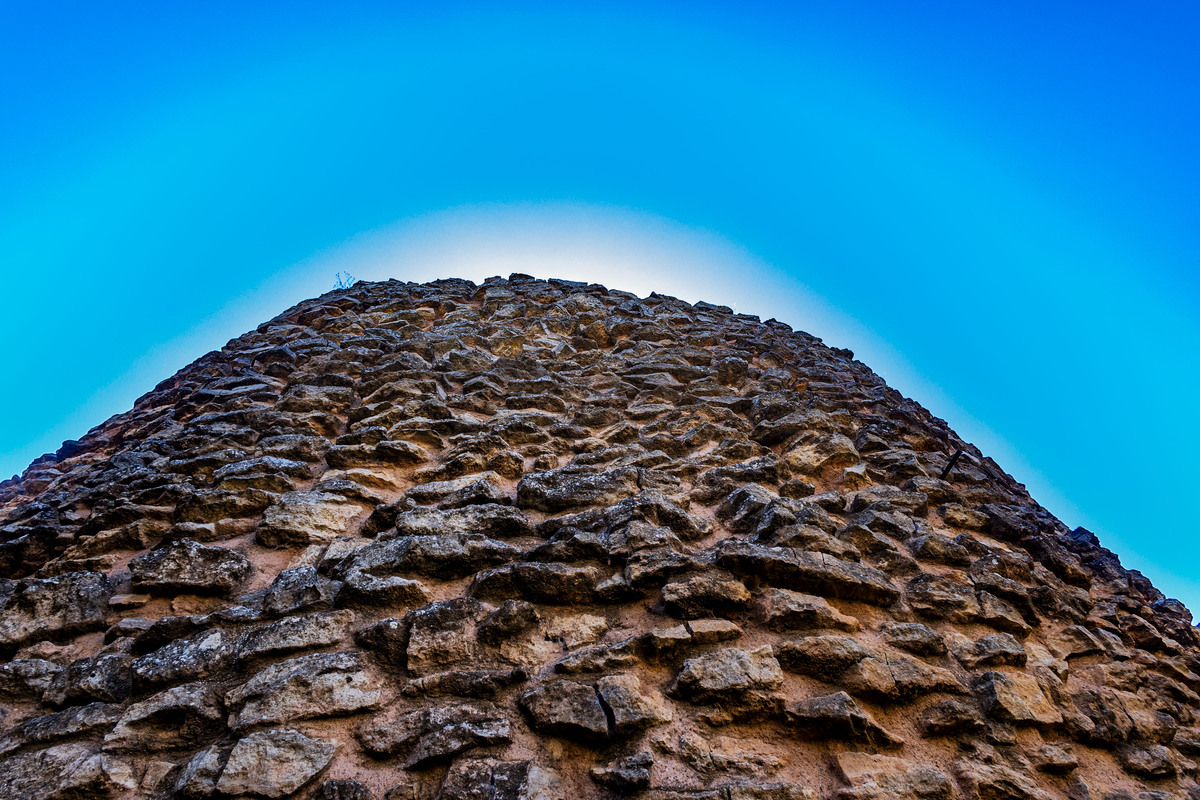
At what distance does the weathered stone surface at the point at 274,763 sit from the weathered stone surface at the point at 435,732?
0.16 meters

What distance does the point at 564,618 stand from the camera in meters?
2.94

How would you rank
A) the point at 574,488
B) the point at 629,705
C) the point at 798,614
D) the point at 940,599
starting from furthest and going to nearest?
1. the point at 574,488
2. the point at 940,599
3. the point at 798,614
4. the point at 629,705

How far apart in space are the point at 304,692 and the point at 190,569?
1.17 meters

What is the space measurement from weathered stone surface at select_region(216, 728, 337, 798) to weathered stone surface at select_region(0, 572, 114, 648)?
1359mm

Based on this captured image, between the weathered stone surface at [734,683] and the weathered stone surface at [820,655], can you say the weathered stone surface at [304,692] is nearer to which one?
the weathered stone surface at [734,683]

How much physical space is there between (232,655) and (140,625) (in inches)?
23.3

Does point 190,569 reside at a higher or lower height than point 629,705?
higher

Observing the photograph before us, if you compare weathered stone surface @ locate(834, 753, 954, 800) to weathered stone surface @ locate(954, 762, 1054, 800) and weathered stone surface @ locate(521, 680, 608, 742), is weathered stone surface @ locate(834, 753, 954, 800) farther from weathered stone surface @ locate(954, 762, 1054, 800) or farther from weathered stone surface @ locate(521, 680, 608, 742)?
weathered stone surface @ locate(521, 680, 608, 742)

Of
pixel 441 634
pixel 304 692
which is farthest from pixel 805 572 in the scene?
pixel 304 692

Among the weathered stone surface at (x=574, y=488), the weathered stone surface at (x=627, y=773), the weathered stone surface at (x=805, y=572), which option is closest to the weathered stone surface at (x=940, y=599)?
the weathered stone surface at (x=805, y=572)

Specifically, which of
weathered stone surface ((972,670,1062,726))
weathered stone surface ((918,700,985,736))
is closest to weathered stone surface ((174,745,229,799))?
weathered stone surface ((918,700,985,736))

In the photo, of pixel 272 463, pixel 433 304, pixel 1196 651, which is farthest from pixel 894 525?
pixel 433 304

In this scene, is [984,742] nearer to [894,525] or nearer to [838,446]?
[894,525]

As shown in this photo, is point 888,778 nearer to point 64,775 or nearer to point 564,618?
point 564,618
